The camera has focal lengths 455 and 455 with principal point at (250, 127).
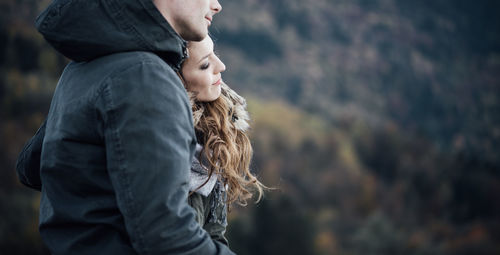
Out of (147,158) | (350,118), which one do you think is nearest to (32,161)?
(147,158)

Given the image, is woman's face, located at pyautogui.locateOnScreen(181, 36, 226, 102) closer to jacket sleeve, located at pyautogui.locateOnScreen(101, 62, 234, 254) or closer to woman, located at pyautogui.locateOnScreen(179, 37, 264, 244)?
woman, located at pyautogui.locateOnScreen(179, 37, 264, 244)

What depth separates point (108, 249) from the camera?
1.19 m

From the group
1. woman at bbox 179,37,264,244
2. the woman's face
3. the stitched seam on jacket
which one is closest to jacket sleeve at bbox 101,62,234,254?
the stitched seam on jacket

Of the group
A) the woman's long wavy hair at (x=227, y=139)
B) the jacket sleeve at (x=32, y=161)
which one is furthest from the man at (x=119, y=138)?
the woman's long wavy hair at (x=227, y=139)

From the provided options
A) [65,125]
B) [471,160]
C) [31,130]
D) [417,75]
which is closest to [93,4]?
[65,125]

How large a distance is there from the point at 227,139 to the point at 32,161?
69cm

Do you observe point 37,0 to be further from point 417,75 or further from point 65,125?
point 417,75

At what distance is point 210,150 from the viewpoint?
1639 millimetres

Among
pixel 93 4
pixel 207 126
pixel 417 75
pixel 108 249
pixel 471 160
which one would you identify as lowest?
pixel 108 249

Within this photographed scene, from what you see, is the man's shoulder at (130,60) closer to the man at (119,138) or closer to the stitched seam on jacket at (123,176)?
the man at (119,138)

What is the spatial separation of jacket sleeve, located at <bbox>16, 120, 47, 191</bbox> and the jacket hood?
44 centimetres

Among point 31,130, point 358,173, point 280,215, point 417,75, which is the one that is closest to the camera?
point 280,215

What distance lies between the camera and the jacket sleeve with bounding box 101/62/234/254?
1.09m

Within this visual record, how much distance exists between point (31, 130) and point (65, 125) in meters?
48.4
